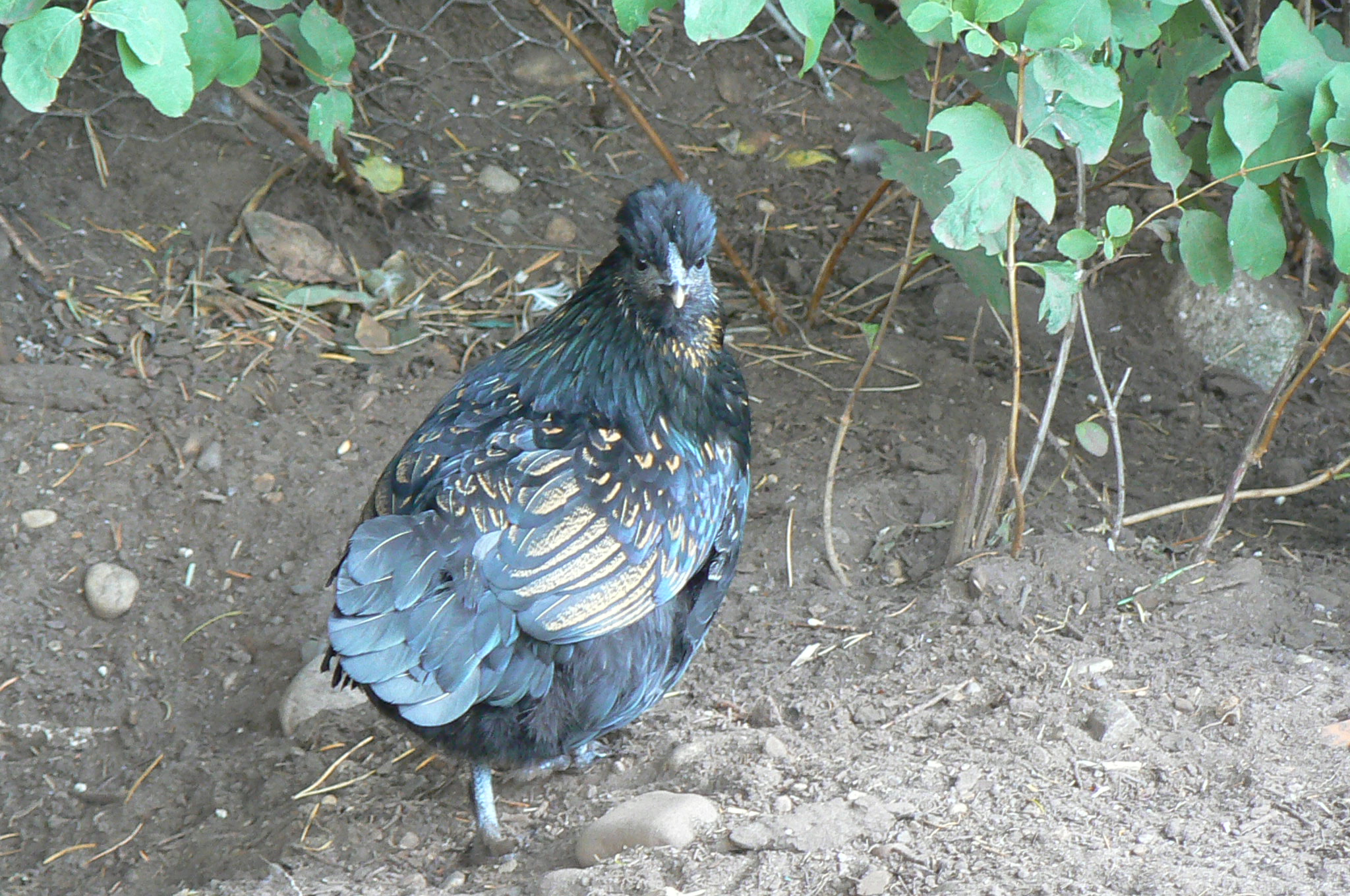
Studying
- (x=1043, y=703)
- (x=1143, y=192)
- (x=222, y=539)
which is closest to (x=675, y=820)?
(x=1043, y=703)

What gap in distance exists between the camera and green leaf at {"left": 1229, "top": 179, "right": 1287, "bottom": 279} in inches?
101

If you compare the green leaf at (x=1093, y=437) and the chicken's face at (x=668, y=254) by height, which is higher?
the chicken's face at (x=668, y=254)

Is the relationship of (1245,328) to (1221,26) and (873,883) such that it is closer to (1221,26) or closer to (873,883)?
(1221,26)

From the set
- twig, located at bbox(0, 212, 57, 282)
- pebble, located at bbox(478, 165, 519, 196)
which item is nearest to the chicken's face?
pebble, located at bbox(478, 165, 519, 196)

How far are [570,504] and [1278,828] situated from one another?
1590mm

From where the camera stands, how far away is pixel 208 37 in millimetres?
2664

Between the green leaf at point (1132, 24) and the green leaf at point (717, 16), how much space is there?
89cm

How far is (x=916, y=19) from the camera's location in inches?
85.0

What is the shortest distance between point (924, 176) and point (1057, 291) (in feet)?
1.48

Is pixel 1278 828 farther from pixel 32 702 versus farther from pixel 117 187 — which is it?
pixel 117 187

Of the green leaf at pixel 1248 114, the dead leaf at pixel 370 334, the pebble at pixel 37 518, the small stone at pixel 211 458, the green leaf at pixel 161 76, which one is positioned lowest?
the pebble at pixel 37 518

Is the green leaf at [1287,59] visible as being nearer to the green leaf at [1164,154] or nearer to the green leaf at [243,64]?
the green leaf at [1164,154]

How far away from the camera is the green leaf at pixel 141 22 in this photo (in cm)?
207

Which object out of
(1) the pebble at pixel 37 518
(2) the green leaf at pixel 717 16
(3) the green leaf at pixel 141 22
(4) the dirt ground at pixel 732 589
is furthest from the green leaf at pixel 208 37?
(1) the pebble at pixel 37 518
